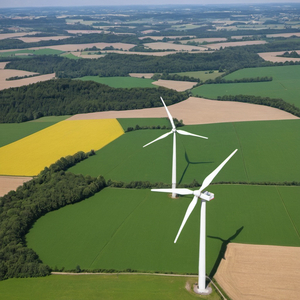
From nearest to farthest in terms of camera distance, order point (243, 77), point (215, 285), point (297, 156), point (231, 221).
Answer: point (215, 285) → point (231, 221) → point (297, 156) → point (243, 77)

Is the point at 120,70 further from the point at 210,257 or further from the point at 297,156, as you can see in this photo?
the point at 210,257

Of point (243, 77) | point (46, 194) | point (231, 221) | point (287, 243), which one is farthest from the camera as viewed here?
point (243, 77)

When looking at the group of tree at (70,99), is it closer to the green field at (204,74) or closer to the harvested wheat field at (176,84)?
the harvested wheat field at (176,84)

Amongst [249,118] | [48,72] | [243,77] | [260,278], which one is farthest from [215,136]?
[48,72]

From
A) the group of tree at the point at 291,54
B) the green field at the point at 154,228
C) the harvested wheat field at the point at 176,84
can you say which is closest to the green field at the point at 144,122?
the green field at the point at 154,228

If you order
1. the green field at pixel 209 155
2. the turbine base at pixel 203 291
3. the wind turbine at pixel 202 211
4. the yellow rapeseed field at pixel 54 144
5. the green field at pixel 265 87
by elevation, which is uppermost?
the wind turbine at pixel 202 211

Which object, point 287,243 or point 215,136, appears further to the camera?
point 215,136
